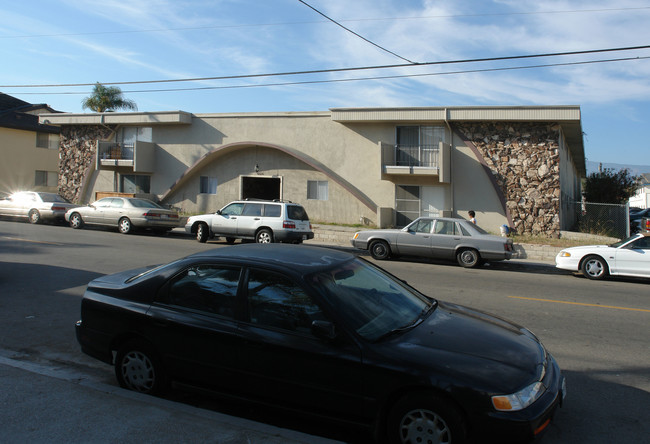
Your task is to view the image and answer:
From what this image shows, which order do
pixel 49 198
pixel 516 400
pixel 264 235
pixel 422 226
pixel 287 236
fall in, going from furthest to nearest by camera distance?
1. pixel 49 198
2. pixel 264 235
3. pixel 287 236
4. pixel 422 226
5. pixel 516 400

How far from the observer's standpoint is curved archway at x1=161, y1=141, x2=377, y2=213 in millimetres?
23984

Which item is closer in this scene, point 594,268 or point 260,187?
point 594,268

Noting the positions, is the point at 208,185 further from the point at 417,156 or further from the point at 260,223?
the point at 417,156

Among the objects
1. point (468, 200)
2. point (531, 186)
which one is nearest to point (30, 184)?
point (468, 200)

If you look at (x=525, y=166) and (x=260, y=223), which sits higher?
(x=525, y=166)

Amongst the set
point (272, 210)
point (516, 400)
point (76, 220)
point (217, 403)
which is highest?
point (272, 210)

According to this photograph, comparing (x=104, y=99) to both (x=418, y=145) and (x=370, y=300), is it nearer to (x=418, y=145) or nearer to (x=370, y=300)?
(x=418, y=145)

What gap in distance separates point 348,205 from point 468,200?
551cm

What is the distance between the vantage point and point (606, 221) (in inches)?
944

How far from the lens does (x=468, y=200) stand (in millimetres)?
22484

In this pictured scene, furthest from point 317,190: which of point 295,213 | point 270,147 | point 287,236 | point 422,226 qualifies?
point 422,226

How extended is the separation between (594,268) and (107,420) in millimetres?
12571

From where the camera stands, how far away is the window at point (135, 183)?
29.0 m

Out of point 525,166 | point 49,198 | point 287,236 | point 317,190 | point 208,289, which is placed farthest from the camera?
point 317,190
